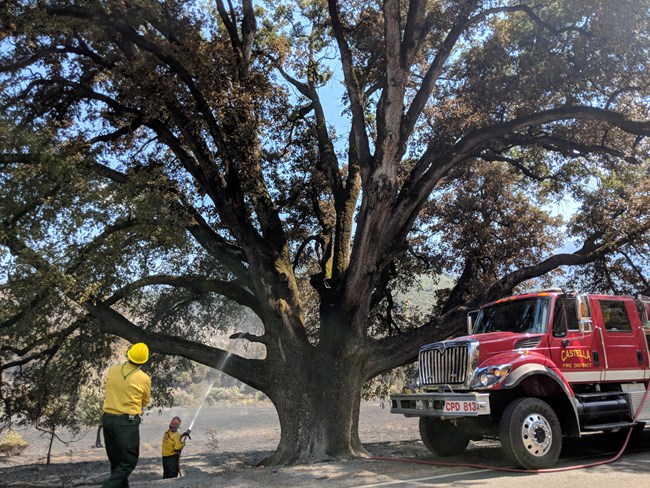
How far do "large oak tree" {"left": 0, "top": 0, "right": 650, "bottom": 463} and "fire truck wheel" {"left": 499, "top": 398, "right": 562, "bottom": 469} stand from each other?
197 inches

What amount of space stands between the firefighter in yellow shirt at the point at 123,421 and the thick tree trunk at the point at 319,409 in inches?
263

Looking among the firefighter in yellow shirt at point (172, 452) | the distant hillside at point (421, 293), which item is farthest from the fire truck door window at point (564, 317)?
Result: the distant hillside at point (421, 293)

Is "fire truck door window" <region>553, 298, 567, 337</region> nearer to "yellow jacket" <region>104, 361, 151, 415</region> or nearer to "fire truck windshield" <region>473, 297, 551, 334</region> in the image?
"fire truck windshield" <region>473, 297, 551, 334</region>

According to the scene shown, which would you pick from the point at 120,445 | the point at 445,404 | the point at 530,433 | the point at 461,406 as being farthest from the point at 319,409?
the point at 120,445

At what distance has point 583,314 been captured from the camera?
9.53 meters

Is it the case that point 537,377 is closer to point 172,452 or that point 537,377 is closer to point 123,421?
point 123,421

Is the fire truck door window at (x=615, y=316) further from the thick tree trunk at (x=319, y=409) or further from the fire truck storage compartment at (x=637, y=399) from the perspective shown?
the thick tree trunk at (x=319, y=409)

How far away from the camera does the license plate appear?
8352 millimetres

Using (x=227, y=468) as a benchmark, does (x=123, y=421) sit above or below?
above

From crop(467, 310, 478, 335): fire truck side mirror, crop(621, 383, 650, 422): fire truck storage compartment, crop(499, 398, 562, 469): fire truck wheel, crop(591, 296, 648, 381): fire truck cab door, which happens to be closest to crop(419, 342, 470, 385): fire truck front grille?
crop(499, 398, 562, 469): fire truck wheel

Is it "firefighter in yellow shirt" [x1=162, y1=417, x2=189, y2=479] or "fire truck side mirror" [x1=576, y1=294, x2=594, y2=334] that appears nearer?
"fire truck side mirror" [x1=576, y1=294, x2=594, y2=334]

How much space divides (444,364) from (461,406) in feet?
3.71

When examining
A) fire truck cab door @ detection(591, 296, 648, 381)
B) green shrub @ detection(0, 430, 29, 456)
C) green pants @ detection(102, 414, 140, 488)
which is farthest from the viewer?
green shrub @ detection(0, 430, 29, 456)

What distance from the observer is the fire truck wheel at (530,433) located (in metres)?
8.27
